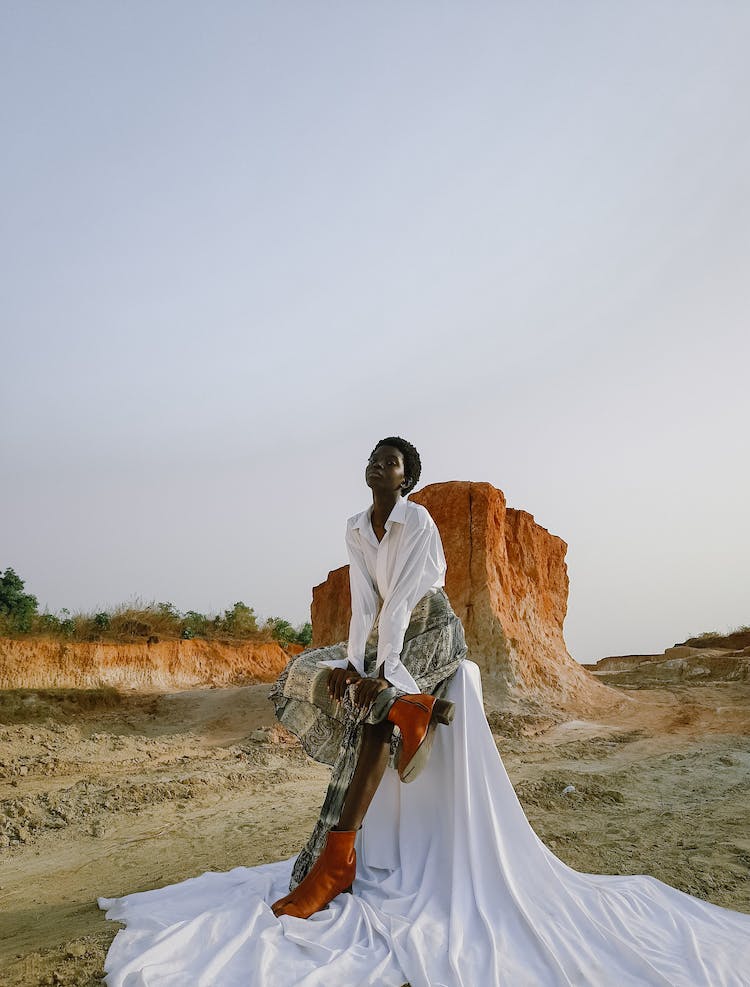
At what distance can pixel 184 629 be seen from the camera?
1684 centimetres

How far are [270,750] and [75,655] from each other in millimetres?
6694

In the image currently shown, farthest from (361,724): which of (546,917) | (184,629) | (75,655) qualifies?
(184,629)

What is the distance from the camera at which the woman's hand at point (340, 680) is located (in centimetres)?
296

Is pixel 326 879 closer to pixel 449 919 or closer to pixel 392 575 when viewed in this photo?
pixel 449 919

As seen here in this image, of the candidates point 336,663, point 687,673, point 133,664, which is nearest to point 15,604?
point 133,664

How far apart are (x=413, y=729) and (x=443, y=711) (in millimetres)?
169

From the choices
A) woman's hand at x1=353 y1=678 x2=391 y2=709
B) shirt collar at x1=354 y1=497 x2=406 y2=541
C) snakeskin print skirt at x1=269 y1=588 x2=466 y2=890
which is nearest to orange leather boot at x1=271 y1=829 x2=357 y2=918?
snakeskin print skirt at x1=269 y1=588 x2=466 y2=890

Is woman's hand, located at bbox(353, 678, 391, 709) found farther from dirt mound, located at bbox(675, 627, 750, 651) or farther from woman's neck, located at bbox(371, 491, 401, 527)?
dirt mound, located at bbox(675, 627, 750, 651)

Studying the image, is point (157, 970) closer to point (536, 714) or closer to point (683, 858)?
point (683, 858)

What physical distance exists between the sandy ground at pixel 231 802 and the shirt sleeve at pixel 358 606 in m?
1.46

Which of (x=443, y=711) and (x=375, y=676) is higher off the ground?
(x=375, y=676)

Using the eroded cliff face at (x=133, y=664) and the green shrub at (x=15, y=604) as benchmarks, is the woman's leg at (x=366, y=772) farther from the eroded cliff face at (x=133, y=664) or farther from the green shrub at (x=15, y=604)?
the green shrub at (x=15, y=604)

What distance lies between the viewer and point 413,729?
2693mm

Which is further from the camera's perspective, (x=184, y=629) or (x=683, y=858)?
(x=184, y=629)
